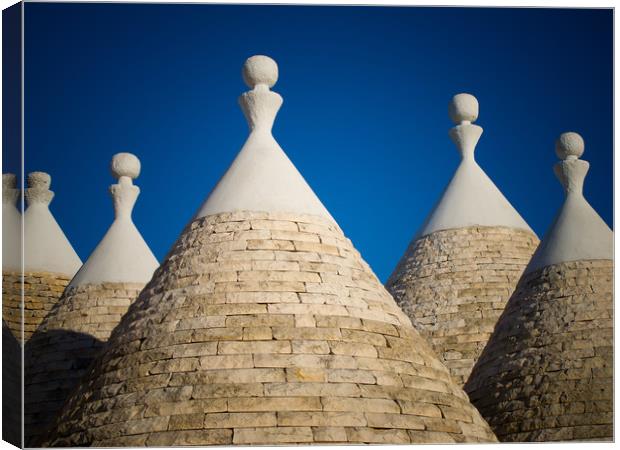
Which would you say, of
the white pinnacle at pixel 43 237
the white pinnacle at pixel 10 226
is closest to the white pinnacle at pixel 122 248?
the white pinnacle at pixel 43 237

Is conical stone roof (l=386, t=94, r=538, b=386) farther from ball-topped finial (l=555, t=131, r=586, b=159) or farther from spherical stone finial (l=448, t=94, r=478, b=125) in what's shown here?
ball-topped finial (l=555, t=131, r=586, b=159)

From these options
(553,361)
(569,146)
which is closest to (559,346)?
(553,361)

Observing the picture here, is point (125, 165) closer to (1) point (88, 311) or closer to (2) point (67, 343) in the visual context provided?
(1) point (88, 311)

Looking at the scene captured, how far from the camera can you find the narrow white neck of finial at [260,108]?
13.7 m

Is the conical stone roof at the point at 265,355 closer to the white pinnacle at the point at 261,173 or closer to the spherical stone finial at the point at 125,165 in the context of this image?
the white pinnacle at the point at 261,173

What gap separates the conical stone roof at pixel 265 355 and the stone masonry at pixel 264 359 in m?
0.01

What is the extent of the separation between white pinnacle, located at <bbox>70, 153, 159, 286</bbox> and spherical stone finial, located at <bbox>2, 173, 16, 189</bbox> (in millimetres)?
4179

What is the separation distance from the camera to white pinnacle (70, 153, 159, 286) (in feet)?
56.0

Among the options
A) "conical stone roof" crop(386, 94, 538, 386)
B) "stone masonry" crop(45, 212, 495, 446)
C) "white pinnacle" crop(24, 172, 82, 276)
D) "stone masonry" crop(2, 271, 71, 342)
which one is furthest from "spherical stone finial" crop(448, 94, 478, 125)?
"stone masonry" crop(45, 212, 495, 446)

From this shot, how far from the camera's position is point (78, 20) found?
13570mm

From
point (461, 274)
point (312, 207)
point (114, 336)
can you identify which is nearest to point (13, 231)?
point (114, 336)

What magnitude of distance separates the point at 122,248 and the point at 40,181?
3193mm

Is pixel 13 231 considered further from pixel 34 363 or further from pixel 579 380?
pixel 579 380

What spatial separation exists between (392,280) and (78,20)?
21.9ft
